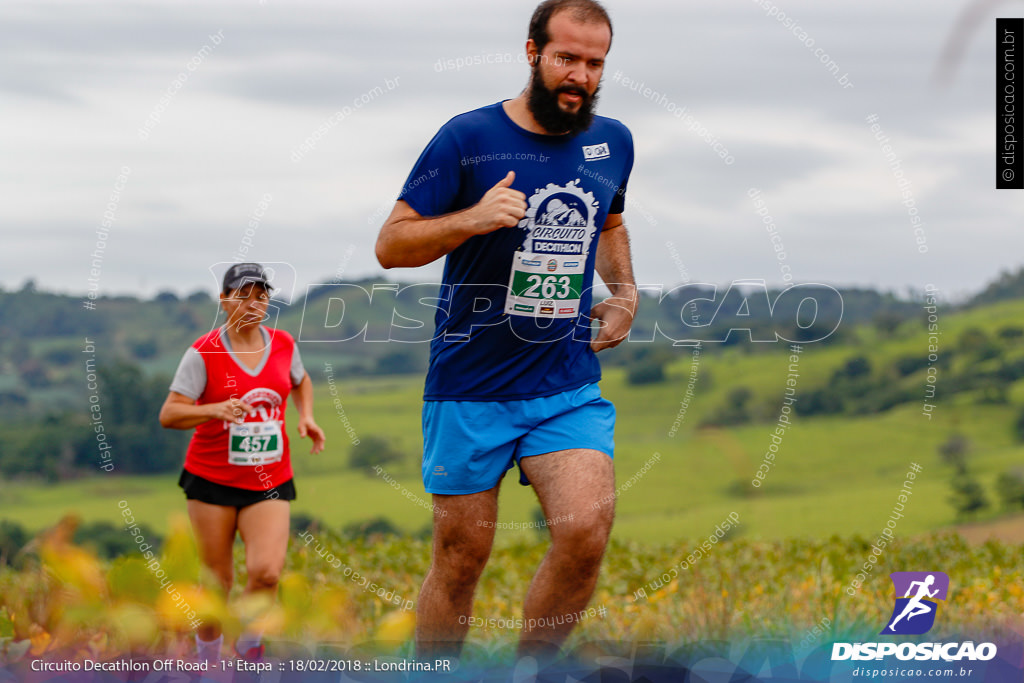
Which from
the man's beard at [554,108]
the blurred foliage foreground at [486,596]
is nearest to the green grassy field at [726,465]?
the blurred foliage foreground at [486,596]

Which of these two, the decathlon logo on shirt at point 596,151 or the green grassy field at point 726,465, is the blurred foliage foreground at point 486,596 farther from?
the green grassy field at point 726,465

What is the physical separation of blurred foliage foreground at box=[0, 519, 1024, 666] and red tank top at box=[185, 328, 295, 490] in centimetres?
49

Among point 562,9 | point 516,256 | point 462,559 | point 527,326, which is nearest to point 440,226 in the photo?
point 516,256

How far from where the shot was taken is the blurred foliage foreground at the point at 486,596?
101 inches

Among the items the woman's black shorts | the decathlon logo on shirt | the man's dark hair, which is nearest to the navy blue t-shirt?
the decathlon logo on shirt

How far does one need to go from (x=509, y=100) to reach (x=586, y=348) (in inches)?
37.4

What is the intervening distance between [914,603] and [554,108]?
96.8 inches

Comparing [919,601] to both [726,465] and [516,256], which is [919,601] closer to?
[516,256]

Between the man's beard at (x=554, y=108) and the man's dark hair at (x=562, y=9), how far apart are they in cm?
11

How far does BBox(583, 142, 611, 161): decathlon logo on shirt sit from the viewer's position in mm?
3770

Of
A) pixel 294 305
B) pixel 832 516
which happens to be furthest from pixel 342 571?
pixel 832 516

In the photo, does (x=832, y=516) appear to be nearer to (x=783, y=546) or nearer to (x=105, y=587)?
(x=783, y=546)

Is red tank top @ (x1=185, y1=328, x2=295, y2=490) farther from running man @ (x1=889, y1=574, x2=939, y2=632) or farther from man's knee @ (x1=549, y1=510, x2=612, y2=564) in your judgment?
running man @ (x1=889, y1=574, x2=939, y2=632)

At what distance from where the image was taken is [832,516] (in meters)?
45.2
